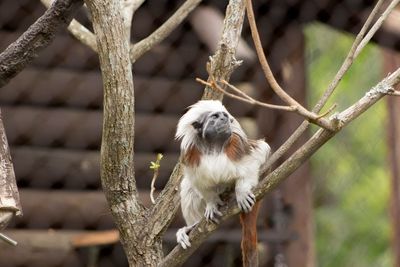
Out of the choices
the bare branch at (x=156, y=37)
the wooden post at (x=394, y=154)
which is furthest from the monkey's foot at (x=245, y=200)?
the wooden post at (x=394, y=154)

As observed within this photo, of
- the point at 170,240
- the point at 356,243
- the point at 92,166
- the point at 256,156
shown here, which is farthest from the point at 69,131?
the point at 356,243

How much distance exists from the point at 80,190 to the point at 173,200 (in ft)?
7.01

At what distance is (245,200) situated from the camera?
322cm

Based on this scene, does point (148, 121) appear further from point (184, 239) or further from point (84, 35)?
point (184, 239)

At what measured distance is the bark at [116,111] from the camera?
282 centimetres

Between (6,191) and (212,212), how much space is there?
2.32ft

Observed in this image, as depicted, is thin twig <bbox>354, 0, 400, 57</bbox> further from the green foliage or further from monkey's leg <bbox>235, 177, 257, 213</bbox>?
the green foliage

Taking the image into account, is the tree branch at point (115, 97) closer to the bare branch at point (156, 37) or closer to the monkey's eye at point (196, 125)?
the bare branch at point (156, 37)

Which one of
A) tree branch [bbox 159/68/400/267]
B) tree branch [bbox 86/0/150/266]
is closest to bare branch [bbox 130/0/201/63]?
tree branch [bbox 86/0/150/266]

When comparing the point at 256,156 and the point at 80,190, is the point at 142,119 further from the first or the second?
the point at 256,156

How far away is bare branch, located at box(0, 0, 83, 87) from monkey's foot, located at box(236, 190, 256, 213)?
77cm

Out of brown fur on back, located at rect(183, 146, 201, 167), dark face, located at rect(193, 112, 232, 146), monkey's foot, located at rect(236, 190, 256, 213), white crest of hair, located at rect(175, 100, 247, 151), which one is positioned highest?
white crest of hair, located at rect(175, 100, 247, 151)

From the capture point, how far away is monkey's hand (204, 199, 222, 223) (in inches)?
116

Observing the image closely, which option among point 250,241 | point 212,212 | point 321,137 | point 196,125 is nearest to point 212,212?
point 212,212
